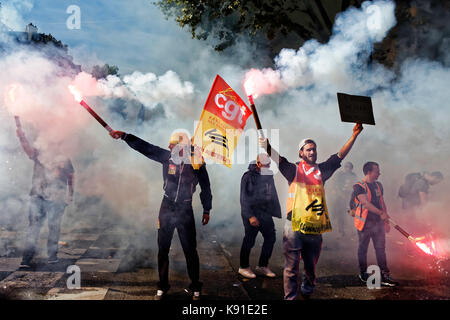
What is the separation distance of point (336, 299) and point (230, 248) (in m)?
2.66

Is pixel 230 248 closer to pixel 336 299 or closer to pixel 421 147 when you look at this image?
pixel 336 299

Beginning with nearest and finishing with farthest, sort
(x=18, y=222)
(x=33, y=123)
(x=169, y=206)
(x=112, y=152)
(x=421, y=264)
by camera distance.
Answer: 1. (x=169, y=206)
2. (x=421, y=264)
3. (x=33, y=123)
4. (x=18, y=222)
5. (x=112, y=152)

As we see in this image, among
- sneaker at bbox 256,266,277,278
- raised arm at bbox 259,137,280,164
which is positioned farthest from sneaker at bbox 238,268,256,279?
raised arm at bbox 259,137,280,164

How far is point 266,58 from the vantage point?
1138cm

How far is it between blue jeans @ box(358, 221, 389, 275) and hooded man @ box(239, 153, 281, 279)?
44.3 inches

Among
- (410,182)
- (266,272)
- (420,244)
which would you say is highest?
(410,182)

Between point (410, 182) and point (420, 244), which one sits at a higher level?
point (410, 182)

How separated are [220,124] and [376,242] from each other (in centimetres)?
248

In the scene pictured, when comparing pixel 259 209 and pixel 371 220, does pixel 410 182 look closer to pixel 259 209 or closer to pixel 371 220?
pixel 371 220

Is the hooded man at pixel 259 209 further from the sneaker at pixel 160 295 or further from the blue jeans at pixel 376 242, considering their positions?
the sneaker at pixel 160 295

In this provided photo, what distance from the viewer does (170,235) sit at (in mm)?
3941

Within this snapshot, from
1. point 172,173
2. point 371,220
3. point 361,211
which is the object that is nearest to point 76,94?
point 172,173

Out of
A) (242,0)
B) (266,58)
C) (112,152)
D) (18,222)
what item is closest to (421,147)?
(266,58)

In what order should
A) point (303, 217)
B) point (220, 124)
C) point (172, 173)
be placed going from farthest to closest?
point (220, 124) < point (172, 173) < point (303, 217)
